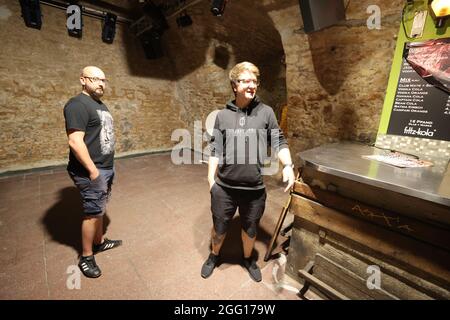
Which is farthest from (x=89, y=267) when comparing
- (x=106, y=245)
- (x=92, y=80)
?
(x=92, y=80)

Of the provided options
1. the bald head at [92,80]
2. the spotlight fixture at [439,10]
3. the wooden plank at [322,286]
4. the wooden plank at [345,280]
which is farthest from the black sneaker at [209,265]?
the spotlight fixture at [439,10]

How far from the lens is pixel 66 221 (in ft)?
9.52

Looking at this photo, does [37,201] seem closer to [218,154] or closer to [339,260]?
[218,154]

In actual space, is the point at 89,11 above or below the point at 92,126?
above

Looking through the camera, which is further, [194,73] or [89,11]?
[194,73]

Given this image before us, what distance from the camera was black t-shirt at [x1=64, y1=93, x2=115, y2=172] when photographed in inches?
69.3

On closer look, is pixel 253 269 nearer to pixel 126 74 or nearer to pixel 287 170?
pixel 287 170

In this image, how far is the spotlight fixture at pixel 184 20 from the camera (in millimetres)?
4693

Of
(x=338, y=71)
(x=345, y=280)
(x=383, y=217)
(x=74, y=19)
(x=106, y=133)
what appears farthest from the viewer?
(x=74, y=19)

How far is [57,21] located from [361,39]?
5.66 meters

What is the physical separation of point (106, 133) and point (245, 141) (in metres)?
1.28

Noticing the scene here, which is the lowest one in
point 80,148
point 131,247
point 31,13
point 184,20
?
point 131,247

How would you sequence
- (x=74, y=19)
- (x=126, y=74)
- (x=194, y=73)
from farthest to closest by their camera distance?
(x=194, y=73) → (x=126, y=74) → (x=74, y=19)

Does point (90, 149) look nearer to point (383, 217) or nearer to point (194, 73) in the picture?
point (383, 217)
